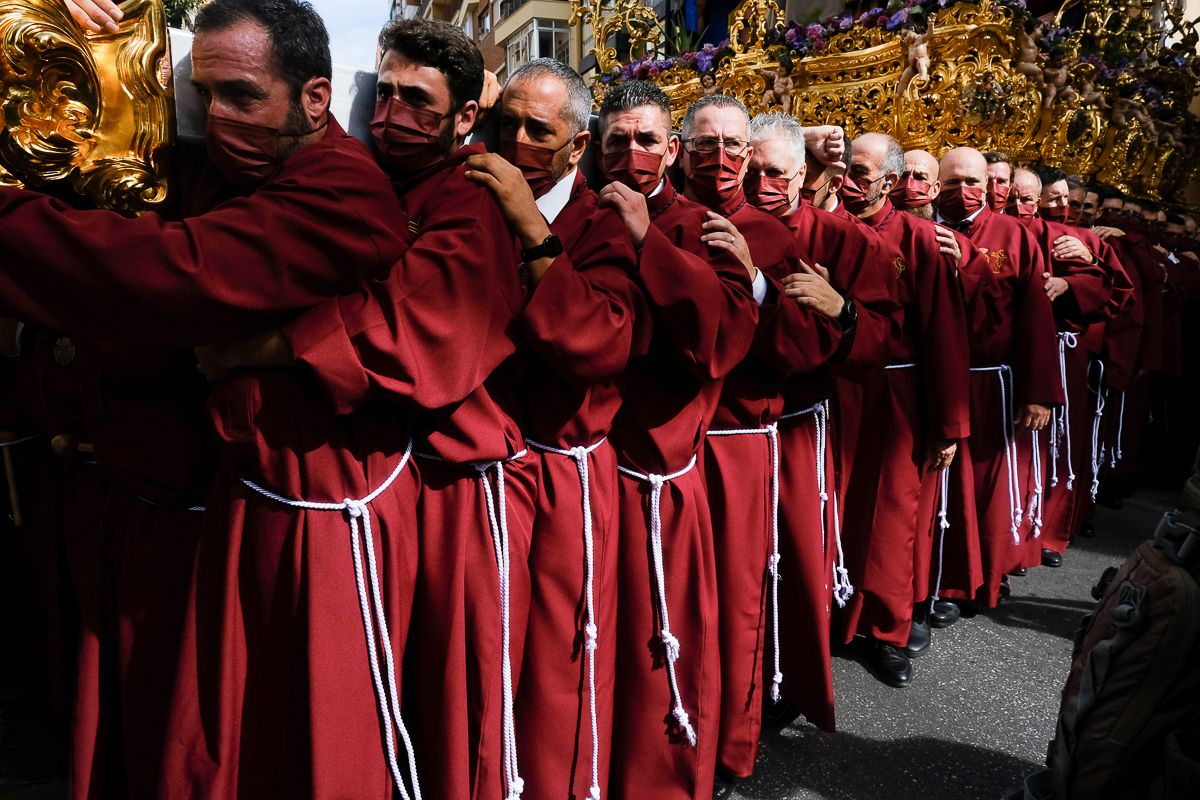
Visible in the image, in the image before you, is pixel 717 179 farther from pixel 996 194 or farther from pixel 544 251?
pixel 996 194

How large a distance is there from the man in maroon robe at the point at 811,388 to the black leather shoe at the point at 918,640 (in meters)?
0.87

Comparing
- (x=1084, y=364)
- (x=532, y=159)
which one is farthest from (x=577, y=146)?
(x=1084, y=364)

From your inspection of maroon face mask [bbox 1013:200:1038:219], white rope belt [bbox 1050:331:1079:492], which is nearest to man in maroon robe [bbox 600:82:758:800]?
white rope belt [bbox 1050:331:1079:492]

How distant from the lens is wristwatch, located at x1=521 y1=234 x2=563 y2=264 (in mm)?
1731

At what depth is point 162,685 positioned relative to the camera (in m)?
1.65

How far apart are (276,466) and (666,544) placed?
3.45ft

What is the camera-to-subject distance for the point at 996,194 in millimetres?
4625

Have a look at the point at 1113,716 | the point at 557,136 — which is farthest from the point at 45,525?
the point at 1113,716

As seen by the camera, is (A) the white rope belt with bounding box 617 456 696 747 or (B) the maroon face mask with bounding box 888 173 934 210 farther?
(B) the maroon face mask with bounding box 888 173 934 210

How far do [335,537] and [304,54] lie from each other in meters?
0.95

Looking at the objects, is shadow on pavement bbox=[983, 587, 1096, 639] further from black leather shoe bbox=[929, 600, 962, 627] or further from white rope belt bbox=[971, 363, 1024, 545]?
white rope belt bbox=[971, 363, 1024, 545]

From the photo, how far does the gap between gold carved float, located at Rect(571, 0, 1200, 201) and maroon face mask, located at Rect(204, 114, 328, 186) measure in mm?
6476

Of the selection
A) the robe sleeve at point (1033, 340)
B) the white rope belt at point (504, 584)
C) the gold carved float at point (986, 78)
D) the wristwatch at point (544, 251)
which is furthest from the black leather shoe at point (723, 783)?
the gold carved float at point (986, 78)

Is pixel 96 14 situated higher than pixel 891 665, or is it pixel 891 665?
pixel 96 14
